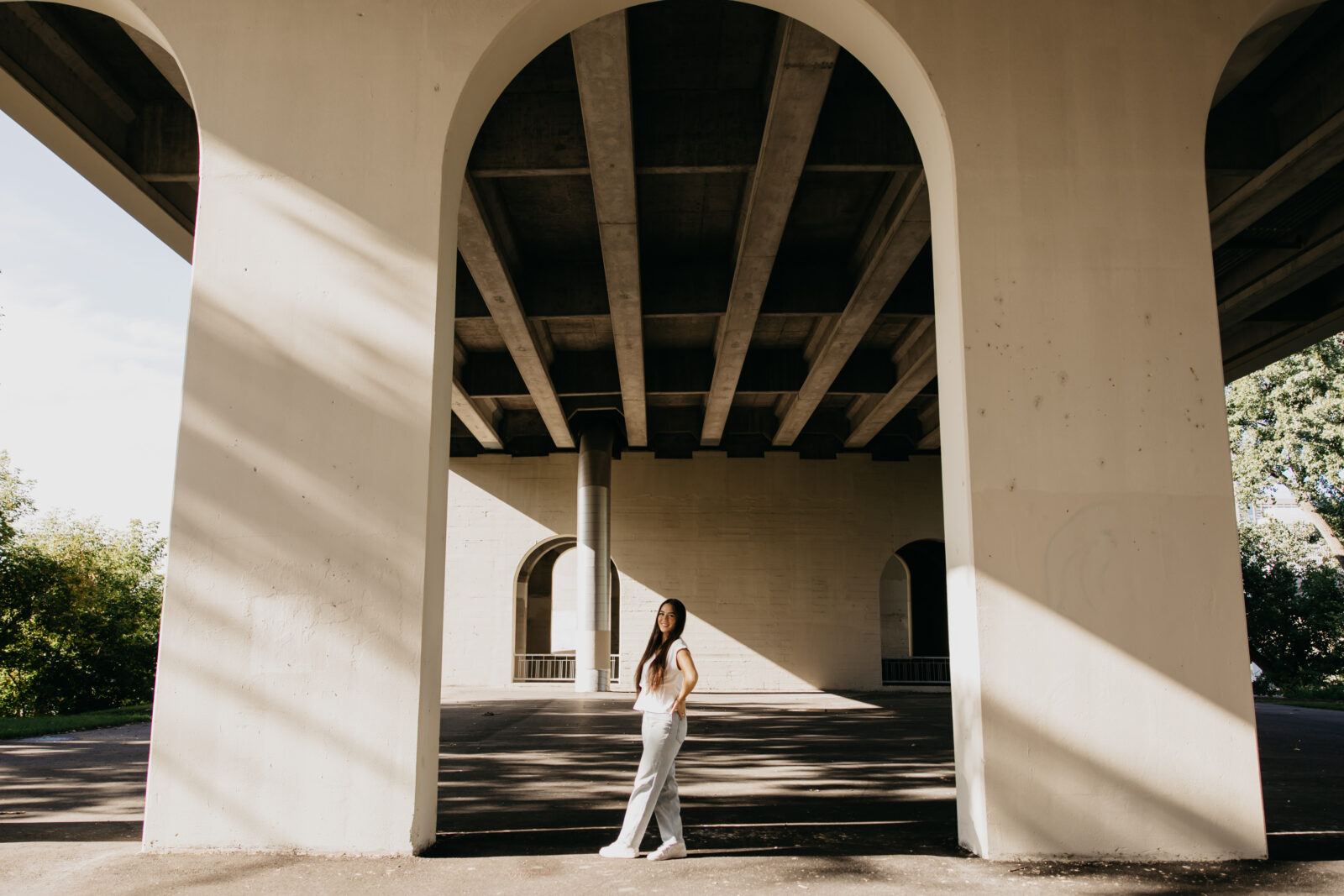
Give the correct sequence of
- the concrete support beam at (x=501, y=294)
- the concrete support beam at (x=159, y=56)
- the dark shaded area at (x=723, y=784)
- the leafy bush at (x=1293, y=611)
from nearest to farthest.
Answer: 1. the dark shaded area at (x=723, y=784)
2. the concrete support beam at (x=159, y=56)
3. the concrete support beam at (x=501, y=294)
4. the leafy bush at (x=1293, y=611)

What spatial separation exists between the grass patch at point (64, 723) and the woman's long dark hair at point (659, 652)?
35.2ft

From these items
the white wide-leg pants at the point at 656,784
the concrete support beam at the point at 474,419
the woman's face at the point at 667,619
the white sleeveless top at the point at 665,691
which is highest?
the concrete support beam at the point at 474,419

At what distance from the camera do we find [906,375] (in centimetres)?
1769

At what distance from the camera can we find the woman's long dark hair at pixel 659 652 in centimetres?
485

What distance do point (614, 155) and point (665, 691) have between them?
21.1 ft

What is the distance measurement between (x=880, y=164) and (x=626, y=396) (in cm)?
1004

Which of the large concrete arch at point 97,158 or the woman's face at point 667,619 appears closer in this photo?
the woman's face at point 667,619

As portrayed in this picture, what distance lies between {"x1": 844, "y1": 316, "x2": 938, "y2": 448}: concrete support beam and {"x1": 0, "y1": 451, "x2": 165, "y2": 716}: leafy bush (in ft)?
86.9

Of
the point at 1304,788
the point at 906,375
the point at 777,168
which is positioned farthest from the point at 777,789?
the point at 906,375

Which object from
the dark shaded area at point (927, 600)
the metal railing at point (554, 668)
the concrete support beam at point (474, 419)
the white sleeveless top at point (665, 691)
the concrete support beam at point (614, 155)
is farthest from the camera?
the dark shaded area at point (927, 600)

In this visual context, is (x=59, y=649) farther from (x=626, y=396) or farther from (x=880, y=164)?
(x=880, y=164)

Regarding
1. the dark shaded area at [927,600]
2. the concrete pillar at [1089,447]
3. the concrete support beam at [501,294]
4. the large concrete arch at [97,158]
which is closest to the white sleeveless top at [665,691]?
the concrete pillar at [1089,447]

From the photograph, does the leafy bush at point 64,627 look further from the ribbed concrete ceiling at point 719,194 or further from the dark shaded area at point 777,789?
the dark shaded area at point 777,789

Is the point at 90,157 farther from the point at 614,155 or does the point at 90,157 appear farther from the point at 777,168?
the point at 777,168
